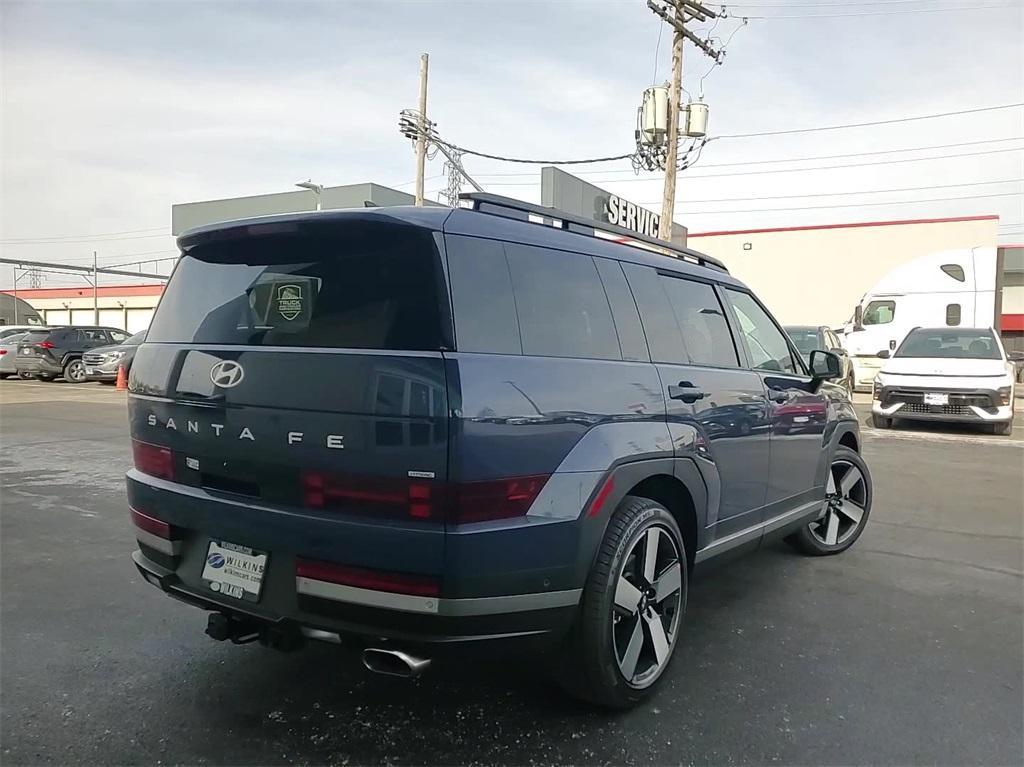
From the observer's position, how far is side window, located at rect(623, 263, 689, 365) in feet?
11.0

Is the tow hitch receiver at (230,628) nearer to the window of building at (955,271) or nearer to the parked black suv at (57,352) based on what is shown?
the window of building at (955,271)

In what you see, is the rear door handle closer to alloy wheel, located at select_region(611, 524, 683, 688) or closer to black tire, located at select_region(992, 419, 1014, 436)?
alloy wheel, located at select_region(611, 524, 683, 688)

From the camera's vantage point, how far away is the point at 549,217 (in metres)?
3.13

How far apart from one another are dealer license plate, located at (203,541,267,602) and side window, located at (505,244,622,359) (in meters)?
1.19

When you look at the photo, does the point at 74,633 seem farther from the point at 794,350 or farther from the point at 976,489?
the point at 976,489

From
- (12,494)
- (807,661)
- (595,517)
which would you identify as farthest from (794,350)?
(12,494)

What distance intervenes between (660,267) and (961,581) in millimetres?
2941

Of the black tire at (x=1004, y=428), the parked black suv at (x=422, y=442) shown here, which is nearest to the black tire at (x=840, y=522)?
the parked black suv at (x=422, y=442)

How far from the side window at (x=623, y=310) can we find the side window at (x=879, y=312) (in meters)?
17.5

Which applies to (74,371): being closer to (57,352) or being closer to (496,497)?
(57,352)

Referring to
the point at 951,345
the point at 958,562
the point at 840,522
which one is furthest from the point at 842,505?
the point at 951,345

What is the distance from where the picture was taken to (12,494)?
22.2ft

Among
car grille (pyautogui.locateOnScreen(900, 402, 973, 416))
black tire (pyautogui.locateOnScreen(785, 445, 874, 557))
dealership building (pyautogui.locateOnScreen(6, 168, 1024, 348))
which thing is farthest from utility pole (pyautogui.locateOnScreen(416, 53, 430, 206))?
black tire (pyautogui.locateOnScreen(785, 445, 874, 557))

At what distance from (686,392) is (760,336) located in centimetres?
129
